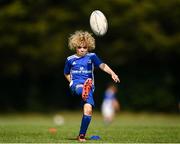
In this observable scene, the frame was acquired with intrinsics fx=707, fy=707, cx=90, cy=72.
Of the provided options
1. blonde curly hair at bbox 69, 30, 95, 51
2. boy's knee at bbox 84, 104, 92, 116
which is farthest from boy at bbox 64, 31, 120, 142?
boy's knee at bbox 84, 104, 92, 116

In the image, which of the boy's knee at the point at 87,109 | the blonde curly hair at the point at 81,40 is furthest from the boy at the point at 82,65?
the boy's knee at the point at 87,109

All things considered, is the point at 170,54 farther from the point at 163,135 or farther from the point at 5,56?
the point at 163,135

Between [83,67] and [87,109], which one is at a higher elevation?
[83,67]

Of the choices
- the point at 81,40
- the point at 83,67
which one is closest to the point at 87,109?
the point at 83,67

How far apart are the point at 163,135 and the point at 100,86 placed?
29.6 meters

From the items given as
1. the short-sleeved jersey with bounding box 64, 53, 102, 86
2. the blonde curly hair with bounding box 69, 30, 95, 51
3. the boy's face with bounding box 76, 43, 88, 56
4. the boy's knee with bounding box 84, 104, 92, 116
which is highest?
the blonde curly hair with bounding box 69, 30, 95, 51

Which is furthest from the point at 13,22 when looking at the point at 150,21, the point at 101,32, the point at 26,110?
the point at 101,32

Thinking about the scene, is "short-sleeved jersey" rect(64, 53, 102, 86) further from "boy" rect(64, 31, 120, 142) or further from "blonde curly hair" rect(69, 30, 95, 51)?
"blonde curly hair" rect(69, 30, 95, 51)

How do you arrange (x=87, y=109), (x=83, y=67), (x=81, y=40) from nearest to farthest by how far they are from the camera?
(x=87, y=109) < (x=83, y=67) < (x=81, y=40)

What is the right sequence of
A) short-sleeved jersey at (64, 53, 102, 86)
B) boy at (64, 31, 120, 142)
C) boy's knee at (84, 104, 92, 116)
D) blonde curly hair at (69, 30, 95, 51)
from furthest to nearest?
blonde curly hair at (69, 30, 95, 51)
short-sleeved jersey at (64, 53, 102, 86)
boy at (64, 31, 120, 142)
boy's knee at (84, 104, 92, 116)

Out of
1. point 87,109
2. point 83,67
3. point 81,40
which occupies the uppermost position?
point 81,40

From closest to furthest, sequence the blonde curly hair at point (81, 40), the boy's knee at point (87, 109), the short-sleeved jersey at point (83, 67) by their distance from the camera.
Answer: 1. the boy's knee at point (87, 109)
2. the short-sleeved jersey at point (83, 67)
3. the blonde curly hair at point (81, 40)

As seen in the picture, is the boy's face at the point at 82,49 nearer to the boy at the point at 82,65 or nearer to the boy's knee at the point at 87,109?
the boy at the point at 82,65

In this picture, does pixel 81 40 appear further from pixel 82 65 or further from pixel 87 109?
pixel 87 109
